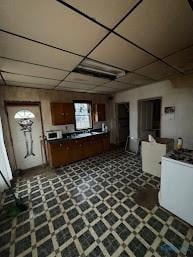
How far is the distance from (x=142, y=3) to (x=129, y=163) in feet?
11.9

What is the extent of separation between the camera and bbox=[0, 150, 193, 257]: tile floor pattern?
56.9 inches

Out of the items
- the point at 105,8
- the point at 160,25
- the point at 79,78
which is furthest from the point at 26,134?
the point at 160,25

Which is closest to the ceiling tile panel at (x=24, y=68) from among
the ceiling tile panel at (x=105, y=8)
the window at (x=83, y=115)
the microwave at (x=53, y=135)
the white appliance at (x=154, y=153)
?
the ceiling tile panel at (x=105, y=8)

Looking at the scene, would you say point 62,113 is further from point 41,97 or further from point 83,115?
point 83,115

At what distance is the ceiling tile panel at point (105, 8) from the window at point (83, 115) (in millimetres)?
3621

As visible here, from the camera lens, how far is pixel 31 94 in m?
3.61

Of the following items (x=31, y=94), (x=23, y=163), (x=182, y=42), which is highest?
(x=182, y=42)

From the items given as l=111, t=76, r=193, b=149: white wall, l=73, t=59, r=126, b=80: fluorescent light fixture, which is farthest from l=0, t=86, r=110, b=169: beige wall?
l=111, t=76, r=193, b=149: white wall

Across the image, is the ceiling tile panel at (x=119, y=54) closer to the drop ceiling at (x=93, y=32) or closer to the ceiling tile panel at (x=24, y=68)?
the drop ceiling at (x=93, y=32)

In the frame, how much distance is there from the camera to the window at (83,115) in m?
4.67

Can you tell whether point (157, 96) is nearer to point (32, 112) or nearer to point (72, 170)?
point (72, 170)

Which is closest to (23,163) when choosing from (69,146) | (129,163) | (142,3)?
(69,146)

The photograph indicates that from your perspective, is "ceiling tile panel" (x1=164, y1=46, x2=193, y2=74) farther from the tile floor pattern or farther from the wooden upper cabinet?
the wooden upper cabinet

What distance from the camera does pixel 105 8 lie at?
98cm
